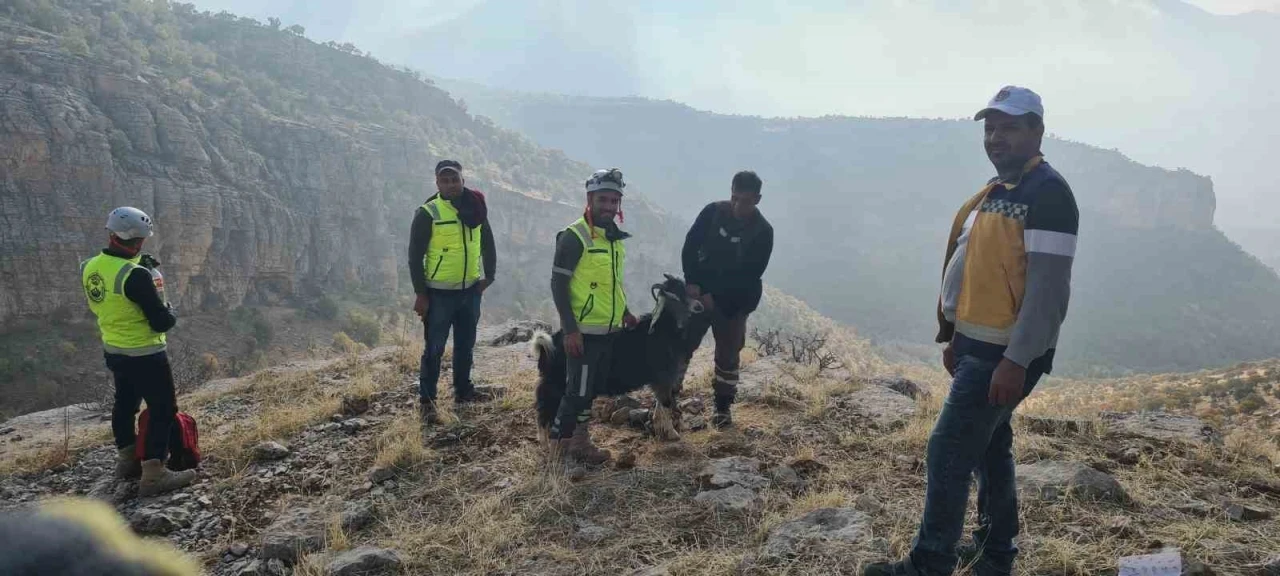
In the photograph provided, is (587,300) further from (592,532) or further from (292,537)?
(292,537)

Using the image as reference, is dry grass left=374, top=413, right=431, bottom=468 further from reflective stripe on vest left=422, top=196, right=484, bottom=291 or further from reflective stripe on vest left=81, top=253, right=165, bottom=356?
reflective stripe on vest left=81, top=253, right=165, bottom=356

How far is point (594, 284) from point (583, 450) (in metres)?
1.11

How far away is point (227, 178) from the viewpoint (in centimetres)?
3469

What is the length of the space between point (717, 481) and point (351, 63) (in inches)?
2530

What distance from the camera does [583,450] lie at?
436 centimetres

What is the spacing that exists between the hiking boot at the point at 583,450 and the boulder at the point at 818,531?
1.46 m

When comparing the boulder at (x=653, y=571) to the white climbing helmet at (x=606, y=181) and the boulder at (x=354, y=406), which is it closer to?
the white climbing helmet at (x=606, y=181)

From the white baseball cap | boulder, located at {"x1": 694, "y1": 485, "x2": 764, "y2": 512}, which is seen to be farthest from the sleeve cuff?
boulder, located at {"x1": 694, "y1": 485, "x2": 764, "y2": 512}

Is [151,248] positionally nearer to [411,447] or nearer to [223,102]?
[223,102]

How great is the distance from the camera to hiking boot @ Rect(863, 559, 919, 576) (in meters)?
2.50

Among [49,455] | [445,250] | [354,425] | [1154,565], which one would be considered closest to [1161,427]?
[1154,565]

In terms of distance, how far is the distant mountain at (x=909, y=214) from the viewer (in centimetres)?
5853

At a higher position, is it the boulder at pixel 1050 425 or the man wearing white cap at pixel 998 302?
the man wearing white cap at pixel 998 302

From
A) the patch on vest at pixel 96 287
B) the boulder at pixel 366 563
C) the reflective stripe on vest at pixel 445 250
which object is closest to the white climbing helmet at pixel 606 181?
the reflective stripe on vest at pixel 445 250
